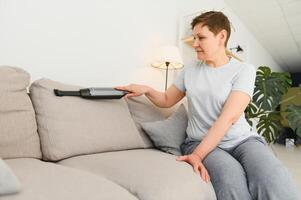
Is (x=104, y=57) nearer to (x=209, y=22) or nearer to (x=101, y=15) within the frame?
(x=101, y=15)

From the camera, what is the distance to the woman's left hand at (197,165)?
1.15 m

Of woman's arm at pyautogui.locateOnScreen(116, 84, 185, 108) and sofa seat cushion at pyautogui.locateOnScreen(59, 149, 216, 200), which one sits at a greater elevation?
woman's arm at pyautogui.locateOnScreen(116, 84, 185, 108)

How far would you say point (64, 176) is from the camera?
2.95 ft

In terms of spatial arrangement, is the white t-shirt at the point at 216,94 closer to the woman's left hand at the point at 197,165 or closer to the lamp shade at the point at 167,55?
the woman's left hand at the point at 197,165

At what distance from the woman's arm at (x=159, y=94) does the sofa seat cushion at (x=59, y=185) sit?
810mm

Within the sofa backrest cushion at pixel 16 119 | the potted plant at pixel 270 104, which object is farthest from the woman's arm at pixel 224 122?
the potted plant at pixel 270 104

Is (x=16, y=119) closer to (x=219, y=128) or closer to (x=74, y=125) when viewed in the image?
(x=74, y=125)

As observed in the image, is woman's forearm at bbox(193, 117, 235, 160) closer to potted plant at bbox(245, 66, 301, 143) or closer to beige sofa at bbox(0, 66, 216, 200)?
beige sofa at bbox(0, 66, 216, 200)

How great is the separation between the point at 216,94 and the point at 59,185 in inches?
35.6

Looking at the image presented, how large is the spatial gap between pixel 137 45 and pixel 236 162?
1563mm

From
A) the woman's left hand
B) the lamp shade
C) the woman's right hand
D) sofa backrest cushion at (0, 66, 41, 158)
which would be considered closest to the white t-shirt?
the woman's left hand

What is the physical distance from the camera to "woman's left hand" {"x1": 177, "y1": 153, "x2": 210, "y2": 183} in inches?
45.5

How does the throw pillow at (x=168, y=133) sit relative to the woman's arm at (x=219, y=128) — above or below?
below

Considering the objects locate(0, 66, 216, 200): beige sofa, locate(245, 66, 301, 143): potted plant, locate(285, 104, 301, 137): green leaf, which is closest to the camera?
locate(0, 66, 216, 200): beige sofa
